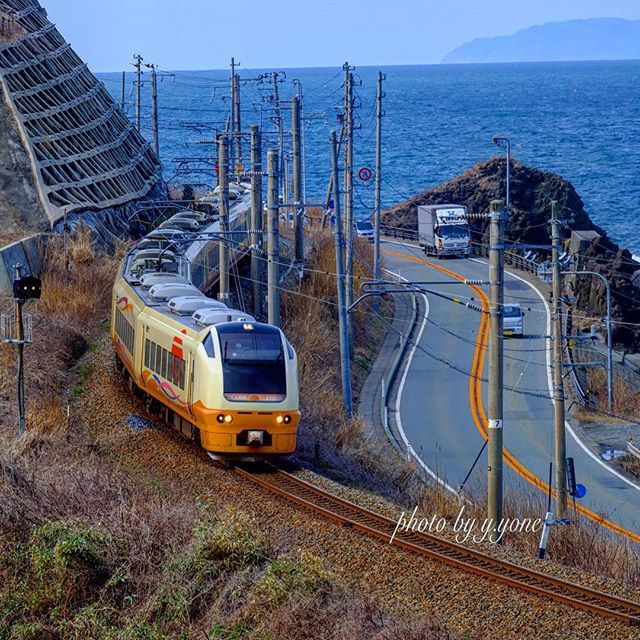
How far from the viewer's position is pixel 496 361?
20578 mm

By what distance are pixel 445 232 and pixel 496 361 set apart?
150 ft

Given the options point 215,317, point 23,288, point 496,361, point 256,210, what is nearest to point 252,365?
point 215,317

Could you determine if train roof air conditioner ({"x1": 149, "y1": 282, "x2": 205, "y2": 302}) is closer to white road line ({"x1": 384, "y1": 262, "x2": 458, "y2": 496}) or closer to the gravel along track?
the gravel along track

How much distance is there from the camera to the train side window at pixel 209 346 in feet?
66.5

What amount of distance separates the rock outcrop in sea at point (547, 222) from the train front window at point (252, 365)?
2681 cm

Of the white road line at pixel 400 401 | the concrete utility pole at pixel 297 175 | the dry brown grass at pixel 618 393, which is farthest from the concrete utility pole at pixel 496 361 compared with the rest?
the dry brown grass at pixel 618 393

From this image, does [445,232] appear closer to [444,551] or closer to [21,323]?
[21,323]

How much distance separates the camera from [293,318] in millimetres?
40281

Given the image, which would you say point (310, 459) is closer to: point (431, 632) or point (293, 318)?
point (431, 632)

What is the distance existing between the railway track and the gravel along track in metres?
0.11

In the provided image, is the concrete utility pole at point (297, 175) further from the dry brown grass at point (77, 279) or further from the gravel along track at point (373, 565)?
the gravel along track at point (373, 565)

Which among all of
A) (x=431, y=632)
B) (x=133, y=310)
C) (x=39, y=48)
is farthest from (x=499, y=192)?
(x=431, y=632)

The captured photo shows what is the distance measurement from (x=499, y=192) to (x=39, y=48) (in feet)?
113

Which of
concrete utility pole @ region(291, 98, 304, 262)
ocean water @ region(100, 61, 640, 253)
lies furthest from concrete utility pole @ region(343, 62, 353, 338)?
ocean water @ region(100, 61, 640, 253)
